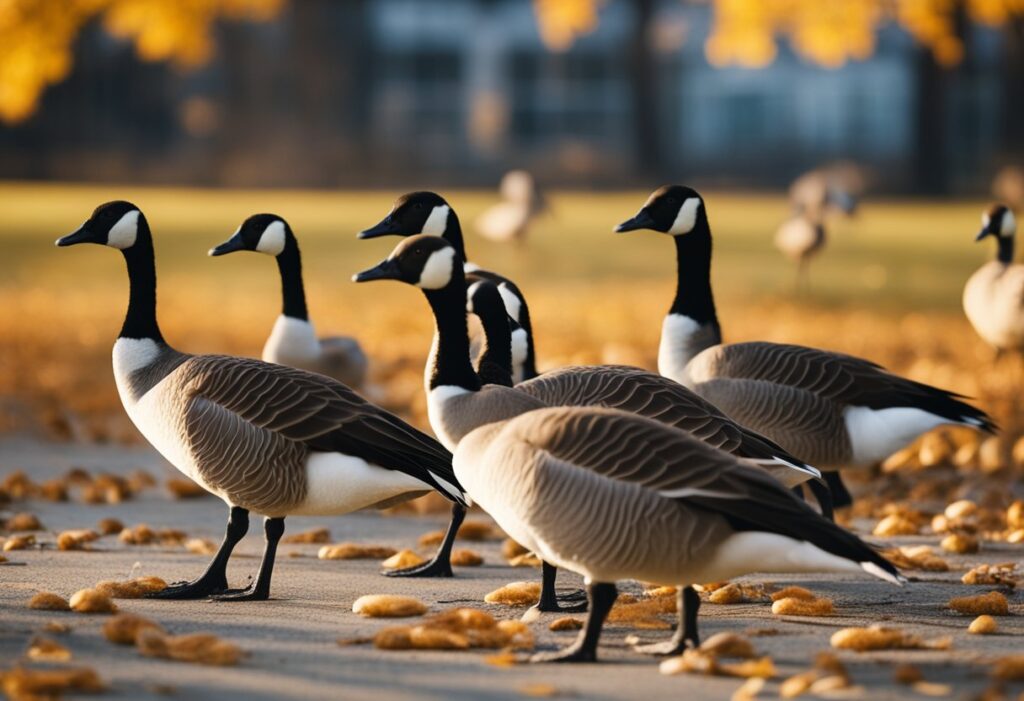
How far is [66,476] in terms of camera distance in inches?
367

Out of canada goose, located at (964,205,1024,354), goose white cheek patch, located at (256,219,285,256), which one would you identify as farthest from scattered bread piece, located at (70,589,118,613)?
canada goose, located at (964,205,1024,354)

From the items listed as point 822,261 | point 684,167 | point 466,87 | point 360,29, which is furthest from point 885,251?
point 466,87

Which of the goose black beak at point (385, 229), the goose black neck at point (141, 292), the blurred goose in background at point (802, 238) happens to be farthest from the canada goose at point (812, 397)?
the blurred goose in background at point (802, 238)

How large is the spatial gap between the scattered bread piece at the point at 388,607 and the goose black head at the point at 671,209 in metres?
2.62

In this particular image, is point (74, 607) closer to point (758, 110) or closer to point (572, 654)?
point (572, 654)

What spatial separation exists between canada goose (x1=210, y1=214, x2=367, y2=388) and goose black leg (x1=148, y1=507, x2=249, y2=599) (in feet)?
4.99

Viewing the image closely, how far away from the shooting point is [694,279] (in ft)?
26.6

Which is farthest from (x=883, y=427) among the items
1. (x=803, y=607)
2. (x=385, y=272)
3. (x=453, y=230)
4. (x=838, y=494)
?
(x=385, y=272)

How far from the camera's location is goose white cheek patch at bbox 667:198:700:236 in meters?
7.75

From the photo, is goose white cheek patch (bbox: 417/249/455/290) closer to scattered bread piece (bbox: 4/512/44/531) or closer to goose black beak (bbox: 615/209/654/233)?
goose black beak (bbox: 615/209/654/233)

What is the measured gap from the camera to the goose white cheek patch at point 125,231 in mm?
7141

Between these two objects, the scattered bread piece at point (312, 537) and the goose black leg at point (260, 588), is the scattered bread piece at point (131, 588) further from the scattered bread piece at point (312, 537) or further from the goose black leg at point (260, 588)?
the scattered bread piece at point (312, 537)

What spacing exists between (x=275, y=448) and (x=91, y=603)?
0.95 meters

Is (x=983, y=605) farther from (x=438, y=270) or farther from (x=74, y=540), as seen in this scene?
(x=74, y=540)
